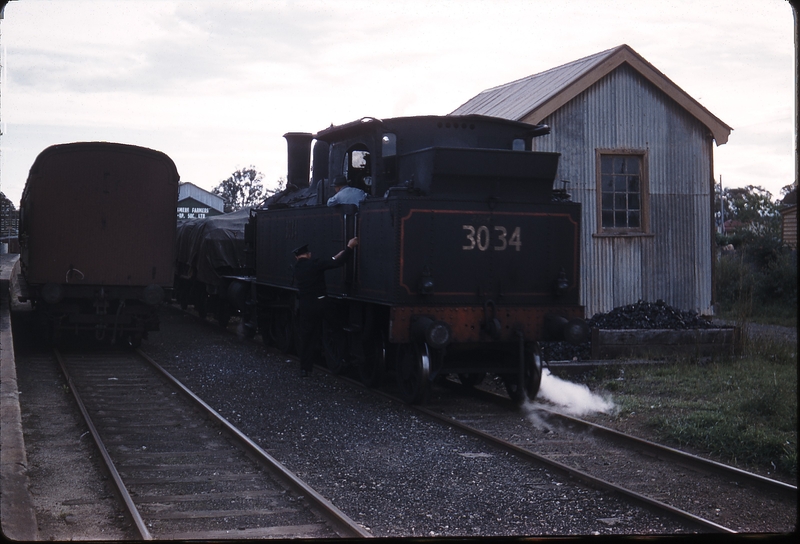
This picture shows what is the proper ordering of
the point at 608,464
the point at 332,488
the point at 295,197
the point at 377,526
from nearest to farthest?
1. the point at 377,526
2. the point at 332,488
3. the point at 608,464
4. the point at 295,197

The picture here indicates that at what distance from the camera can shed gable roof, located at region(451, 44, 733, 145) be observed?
47.5ft

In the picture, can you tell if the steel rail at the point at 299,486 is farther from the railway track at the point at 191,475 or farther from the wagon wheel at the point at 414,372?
the wagon wheel at the point at 414,372

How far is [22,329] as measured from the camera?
55.0 feet

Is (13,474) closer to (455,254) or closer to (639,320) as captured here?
(455,254)

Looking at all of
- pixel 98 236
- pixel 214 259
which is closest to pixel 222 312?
pixel 214 259

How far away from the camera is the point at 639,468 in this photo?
21.9 ft

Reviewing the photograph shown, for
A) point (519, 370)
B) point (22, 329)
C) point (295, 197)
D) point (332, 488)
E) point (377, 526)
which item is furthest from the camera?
point (22, 329)

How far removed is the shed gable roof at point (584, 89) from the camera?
14.5 meters

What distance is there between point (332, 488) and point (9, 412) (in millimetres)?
3309

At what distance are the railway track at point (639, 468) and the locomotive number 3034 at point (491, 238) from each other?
1855 millimetres

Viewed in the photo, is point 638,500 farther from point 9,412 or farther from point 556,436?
point 9,412

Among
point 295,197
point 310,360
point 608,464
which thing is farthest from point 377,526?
point 295,197

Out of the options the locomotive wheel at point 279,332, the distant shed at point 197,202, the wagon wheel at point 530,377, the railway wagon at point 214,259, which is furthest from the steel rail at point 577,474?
the distant shed at point 197,202

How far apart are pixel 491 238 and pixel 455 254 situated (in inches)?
18.7
